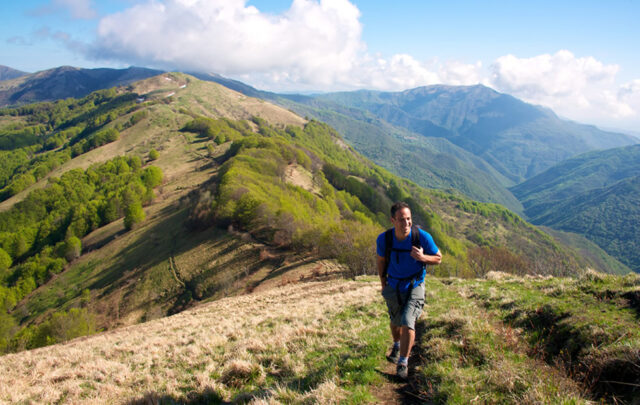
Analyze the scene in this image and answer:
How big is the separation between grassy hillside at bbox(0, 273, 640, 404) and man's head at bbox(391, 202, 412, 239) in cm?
279

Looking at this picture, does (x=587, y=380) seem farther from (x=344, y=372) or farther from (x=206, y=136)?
(x=206, y=136)

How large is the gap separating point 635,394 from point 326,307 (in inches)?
448

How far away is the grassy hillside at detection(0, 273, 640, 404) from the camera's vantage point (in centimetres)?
510

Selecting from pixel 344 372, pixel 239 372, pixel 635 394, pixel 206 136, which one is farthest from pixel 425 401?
pixel 206 136

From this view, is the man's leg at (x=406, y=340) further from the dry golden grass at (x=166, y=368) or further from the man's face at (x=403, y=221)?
the man's face at (x=403, y=221)

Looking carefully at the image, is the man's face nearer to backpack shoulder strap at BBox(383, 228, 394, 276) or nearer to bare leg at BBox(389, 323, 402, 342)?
backpack shoulder strap at BBox(383, 228, 394, 276)

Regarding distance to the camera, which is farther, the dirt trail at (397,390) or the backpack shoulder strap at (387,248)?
the backpack shoulder strap at (387,248)

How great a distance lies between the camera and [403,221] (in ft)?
21.2

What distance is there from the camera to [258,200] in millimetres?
56719

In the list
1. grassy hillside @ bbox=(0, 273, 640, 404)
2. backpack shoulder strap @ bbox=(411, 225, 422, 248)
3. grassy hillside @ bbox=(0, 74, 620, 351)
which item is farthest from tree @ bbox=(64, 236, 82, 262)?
backpack shoulder strap @ bbox=(411, 225, 422, 248)

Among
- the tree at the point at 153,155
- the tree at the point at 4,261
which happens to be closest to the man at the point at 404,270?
the tree at the point at 4,261

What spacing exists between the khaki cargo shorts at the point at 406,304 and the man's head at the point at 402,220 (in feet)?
4.12

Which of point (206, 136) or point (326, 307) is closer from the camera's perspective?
point (326, 307)

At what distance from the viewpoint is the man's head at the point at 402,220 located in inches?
255
